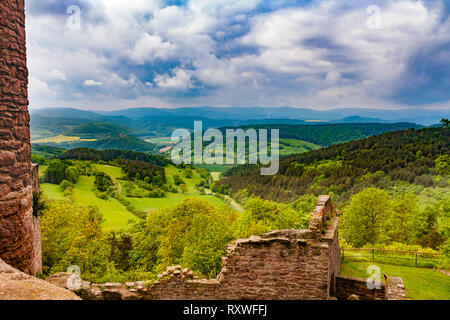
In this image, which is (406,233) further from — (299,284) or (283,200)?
(283,200)

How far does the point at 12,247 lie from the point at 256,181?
104 metres

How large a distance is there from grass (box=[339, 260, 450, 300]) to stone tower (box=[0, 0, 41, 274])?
12.9m

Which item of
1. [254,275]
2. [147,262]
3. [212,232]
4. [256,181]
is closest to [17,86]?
[254,275]

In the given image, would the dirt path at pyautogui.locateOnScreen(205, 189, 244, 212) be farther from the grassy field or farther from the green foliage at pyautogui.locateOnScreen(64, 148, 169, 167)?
the green foliage at pyautogui.locateOnScreen(64, 148, 169, 167)

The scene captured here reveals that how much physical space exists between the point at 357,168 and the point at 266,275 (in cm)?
8837

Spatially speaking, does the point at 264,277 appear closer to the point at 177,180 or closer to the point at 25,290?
the point at 25,290

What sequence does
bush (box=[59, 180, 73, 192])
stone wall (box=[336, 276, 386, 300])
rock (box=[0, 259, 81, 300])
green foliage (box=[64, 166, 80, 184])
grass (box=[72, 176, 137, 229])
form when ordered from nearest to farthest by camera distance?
rock (box=[0, 259, 81, 300])
stone wall (box=[336, 276, 386, 300])
grass (box=[72, 176, 137, 229])
bush (box=[59, 180, 73, 192])
green foliage (box=[64, 166, 80, 184])

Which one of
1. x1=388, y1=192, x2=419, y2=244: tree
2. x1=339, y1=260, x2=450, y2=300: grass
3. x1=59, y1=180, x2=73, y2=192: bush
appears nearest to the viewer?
x1=339, y1=260, x2=450, y2=300: grass

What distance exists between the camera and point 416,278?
1298 centimetres

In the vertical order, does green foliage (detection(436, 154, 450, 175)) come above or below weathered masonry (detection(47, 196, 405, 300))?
above

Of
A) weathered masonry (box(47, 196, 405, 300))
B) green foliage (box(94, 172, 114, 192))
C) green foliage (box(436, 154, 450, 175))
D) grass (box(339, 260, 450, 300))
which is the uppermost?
green foliage (box(436, 154, 450, 175))

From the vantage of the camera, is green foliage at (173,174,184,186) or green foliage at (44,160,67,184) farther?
green foliage at (173,174,184,186)

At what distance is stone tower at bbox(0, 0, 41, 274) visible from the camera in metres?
7.38

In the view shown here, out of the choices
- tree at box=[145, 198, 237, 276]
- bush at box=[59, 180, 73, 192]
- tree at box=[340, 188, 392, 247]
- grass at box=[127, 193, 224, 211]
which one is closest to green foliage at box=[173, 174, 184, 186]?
grass at box=[127, 193, 224, 211]
